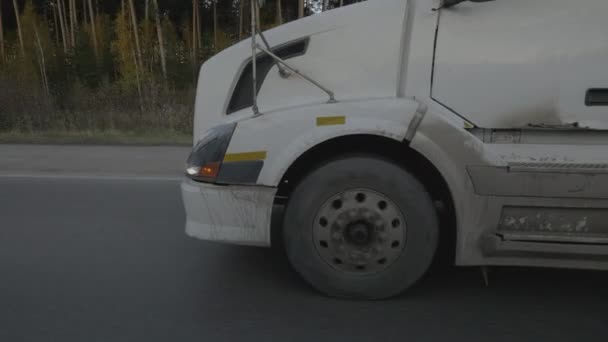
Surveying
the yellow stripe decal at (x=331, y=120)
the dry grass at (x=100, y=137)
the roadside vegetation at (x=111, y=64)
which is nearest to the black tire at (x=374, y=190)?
the yellow stripe decal at (x=331, y=120)

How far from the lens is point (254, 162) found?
3.31 metres

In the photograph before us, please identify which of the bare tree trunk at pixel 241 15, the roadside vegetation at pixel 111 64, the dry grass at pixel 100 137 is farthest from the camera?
the bare tree trunk at pixel 241 15

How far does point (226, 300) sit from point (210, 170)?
0.80 m

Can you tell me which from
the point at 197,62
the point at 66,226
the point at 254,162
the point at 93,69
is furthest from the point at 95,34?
the point at 254,162

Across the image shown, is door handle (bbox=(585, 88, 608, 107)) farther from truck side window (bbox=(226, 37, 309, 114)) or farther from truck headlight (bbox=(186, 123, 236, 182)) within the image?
truck headlight (bbox=(186, 123, 236, 182))

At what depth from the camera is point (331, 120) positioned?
10.6 ft

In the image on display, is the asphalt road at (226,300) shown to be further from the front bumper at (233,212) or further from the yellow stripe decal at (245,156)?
the yellow stripe decal at (245,156)

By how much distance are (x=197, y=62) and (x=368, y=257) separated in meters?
13.5

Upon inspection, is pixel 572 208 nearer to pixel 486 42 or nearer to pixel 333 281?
pixel 486 42

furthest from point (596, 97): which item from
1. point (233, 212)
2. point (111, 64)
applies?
point (111, 64)

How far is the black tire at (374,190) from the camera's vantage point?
10.6ft

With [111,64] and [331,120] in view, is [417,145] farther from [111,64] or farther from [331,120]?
[111,64]

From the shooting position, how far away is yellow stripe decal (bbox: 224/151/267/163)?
329cm

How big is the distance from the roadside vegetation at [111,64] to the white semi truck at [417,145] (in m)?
7.39
